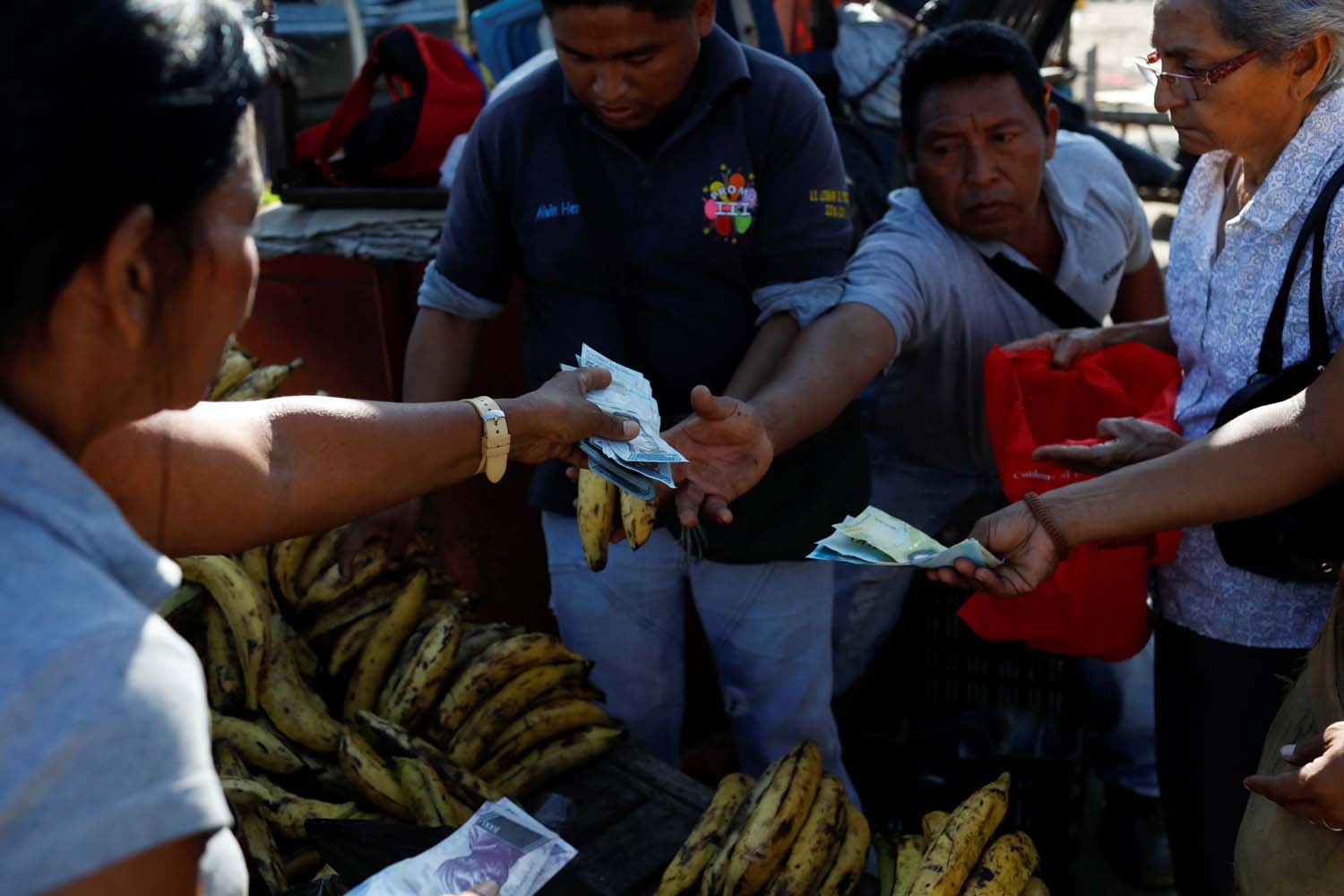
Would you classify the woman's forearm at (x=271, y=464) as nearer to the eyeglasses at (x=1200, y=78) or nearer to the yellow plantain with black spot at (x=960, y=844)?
the yellow plantain with black spot at (x=960, y=844)

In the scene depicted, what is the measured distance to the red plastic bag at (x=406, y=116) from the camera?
4176mm

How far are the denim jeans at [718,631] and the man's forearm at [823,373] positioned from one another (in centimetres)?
43

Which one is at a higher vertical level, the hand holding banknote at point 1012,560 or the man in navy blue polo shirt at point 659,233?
the man in navy blue polo shirt at point 659,233

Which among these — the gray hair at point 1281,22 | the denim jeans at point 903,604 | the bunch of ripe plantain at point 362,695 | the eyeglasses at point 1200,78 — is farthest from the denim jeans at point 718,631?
the gray hair at point 1281,22

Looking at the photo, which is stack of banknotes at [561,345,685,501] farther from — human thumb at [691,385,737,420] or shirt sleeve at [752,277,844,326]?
shirt sleeve at [752,277,844,326]

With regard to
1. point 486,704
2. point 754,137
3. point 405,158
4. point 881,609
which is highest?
point 754,137

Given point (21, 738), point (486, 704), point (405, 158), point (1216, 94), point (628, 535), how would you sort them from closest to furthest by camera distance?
point (21, 738) → point (1216, 94) → point (628, 535) → point (486, 704) → point (405, 158)

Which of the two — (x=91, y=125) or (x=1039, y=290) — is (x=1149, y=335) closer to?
(x=1039, y=290)

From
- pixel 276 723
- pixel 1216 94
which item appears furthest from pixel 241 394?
pixel 1216 94

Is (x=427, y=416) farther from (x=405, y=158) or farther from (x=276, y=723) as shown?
(x=405, y=158)

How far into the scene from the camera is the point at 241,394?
3.15 metres

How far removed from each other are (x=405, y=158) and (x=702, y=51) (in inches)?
68.8

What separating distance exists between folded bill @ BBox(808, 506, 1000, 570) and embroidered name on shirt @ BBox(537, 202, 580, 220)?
1.01 m

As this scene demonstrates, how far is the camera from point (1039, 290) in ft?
10.5
